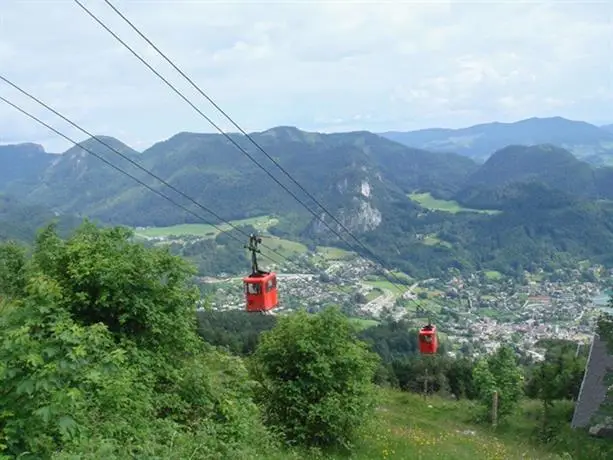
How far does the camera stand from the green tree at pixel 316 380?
15.3 meters

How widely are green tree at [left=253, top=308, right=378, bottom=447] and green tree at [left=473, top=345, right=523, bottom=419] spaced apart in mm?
14040

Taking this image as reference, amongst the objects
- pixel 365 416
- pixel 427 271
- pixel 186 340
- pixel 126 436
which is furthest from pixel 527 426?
pixel 427 271

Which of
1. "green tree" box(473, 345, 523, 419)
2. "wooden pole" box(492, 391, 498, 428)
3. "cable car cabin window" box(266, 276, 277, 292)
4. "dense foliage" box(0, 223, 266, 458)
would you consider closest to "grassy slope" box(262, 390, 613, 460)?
"wooden pole" box(492, 391, 498, 428)

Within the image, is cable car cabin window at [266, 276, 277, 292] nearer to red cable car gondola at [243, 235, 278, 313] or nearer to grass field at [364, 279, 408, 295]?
red cable car gondola at [243, 235, 278, 313]

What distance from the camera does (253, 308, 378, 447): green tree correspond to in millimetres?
15336

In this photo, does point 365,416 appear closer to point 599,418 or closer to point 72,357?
point 599,418

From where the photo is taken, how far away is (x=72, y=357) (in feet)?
21.2

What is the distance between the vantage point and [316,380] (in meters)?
15.6

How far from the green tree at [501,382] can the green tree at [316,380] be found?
1404 cm

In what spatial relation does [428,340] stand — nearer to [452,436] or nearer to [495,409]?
[495,409]

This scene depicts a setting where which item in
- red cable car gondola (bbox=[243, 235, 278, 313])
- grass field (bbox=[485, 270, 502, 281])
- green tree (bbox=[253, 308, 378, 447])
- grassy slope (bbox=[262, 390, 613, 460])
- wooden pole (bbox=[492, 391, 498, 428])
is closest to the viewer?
green tree (bbox=[253, 308, 378, 447])

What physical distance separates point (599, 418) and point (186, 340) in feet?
44.3

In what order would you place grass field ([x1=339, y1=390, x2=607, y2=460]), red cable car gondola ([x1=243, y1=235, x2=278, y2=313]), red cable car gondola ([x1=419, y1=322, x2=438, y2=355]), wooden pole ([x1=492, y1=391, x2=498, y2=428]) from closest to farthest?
grass field ([x1=339, y1=390, x2=607, y2=460]) → red cable car gondola ([x1=243, y1=235, x2=278, y2=313]) → red cable car gondola ([x1=419, y1=322, x2=438, y2=355]) → wooden pole ([x1=492, y1=391, x2=498, y2=428])

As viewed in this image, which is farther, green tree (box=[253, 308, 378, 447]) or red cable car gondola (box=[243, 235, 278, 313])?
red cable car gondola (box=[243, 235, 278, 313])
